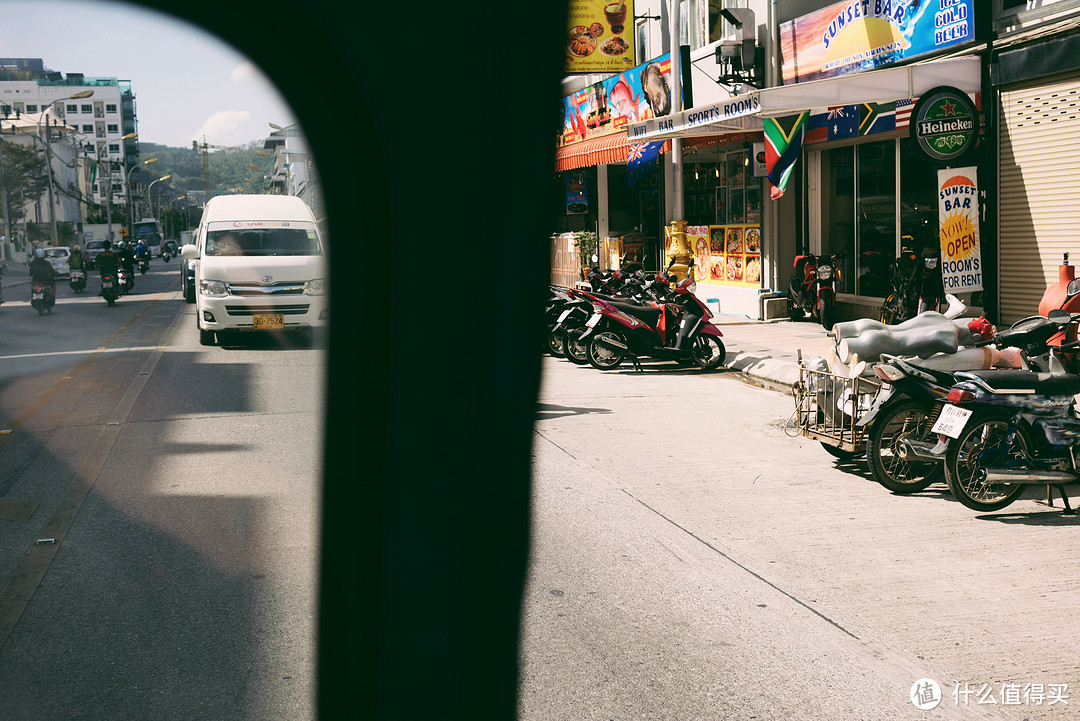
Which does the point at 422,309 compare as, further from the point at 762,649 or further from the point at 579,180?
the point at 579,180

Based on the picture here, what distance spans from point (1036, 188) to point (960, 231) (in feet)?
3.25

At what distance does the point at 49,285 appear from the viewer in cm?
2459

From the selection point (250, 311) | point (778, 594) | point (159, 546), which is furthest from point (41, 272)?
point (778, 594)

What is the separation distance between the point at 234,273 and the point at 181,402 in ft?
17.8

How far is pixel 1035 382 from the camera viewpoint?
6871 mm

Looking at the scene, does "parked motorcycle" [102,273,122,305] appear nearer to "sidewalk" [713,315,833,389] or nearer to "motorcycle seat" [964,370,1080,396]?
"sidewalk" [713,315,833,389]

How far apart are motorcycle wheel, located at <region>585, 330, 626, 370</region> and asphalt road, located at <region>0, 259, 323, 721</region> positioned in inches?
145

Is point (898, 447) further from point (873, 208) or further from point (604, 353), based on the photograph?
point (873, 208)

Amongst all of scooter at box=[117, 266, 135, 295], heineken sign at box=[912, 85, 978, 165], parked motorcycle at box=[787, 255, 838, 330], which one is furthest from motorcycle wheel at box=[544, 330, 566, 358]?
scooter at box=[117, 266, 135, 295]

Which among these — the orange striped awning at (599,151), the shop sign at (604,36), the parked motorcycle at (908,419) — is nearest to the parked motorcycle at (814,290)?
the orange striped awning at (599,151)

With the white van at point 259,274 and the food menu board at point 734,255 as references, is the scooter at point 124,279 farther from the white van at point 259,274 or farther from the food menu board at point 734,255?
the food menu board at point 734,255

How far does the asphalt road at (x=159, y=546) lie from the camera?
4.10 meters

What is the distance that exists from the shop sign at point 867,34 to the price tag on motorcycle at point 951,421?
761cm

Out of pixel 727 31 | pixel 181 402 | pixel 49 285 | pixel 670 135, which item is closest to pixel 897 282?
pixel 670 135
